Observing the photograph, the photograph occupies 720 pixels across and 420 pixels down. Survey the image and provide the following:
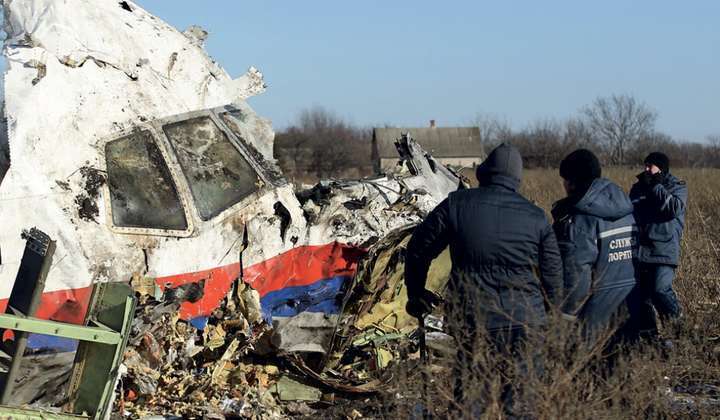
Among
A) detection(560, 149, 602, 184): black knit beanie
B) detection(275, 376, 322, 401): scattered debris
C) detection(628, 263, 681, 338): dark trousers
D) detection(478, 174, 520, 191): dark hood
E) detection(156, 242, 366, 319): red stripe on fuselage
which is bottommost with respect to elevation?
detection(275, 376, 322, 401): scattered debris

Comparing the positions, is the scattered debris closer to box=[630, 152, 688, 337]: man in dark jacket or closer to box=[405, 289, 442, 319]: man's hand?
box=[405, 289, 442, 319]: man's hand

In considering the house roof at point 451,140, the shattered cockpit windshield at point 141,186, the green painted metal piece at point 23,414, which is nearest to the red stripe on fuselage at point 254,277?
the shattered cockpit windshield at point 141,186

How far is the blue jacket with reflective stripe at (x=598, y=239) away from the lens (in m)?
5.08

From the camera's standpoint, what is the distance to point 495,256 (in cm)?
437

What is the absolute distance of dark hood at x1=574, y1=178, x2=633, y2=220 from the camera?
520cm

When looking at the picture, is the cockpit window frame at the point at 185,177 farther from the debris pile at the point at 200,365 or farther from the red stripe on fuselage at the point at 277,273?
the debris pile at the point at 200,365

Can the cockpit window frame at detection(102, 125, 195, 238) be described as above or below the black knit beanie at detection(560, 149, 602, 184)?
below

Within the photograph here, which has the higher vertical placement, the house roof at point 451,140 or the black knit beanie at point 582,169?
the house roof at point 451,140

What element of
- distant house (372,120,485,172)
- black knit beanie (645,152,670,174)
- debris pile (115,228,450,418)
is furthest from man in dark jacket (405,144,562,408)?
distant house (372,120,485,172)

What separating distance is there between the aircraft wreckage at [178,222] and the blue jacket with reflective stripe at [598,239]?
1.70 meters

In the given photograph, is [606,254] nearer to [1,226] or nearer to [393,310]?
[393,310]

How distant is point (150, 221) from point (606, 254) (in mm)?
2914

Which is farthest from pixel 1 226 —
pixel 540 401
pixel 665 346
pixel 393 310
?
pixel 665 346

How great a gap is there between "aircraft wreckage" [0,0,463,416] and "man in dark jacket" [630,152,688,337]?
60.7 inches
